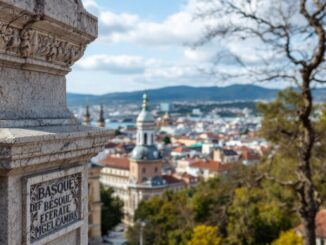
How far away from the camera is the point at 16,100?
122 inches

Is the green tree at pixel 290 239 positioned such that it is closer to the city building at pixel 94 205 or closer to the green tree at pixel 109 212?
the city building at pixel 94 205

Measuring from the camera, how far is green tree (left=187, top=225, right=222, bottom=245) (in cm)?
2664

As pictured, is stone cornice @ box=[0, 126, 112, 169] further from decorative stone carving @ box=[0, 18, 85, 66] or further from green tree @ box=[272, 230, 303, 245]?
green tree @ box=[272, 230, 303, 245]

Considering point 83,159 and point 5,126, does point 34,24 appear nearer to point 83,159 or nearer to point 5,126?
point 5,126

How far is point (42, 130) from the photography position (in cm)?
312

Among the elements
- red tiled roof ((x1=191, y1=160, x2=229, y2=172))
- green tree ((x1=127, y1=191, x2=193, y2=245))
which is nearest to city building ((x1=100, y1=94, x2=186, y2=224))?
green tree ((x1=127, y1=191, x2=193, y2=245))

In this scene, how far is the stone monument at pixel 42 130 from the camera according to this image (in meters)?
2.86

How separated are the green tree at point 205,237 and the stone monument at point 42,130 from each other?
23.4 meters

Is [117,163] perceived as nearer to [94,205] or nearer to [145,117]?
[145,117]

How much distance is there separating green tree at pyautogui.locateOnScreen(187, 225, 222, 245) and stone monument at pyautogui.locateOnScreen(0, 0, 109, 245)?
76.9 feet

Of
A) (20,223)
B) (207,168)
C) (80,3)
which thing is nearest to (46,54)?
(80,3)

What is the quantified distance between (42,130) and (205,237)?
24.6 m

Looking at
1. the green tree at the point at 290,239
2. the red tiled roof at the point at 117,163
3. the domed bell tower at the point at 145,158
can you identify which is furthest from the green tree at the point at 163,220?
the red tiled roof at the point at 117,163

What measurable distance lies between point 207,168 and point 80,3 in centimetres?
7615
